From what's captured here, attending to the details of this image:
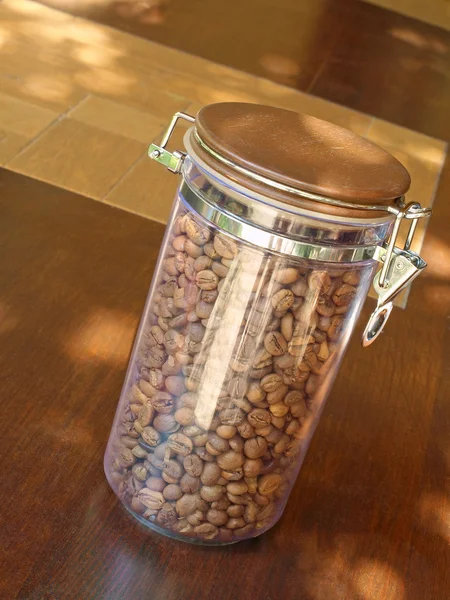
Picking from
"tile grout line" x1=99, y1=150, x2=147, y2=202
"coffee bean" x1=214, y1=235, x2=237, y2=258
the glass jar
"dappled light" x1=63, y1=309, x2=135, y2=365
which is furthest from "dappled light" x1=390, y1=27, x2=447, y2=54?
"coffee bean" x1=214, y1=235, x2=237, y2=258

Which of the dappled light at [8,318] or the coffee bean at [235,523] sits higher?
the coffee bean at [235,523]

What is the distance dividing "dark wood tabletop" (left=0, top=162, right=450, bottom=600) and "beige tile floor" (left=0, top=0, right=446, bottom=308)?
0.72 ft

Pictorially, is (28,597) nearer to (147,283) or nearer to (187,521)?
(187,521)

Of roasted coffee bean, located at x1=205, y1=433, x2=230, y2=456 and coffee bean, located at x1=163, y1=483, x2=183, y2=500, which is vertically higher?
roasted coffee bean, located at x1=205, y1=433, x2=230, y2=456

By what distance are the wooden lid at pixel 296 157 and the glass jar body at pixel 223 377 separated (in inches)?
2.8

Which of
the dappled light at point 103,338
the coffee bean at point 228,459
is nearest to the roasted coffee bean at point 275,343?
the coffee bean at point 228,459

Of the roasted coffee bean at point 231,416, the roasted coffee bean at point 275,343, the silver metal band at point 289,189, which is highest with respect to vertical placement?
the silver metal band at point 289,189

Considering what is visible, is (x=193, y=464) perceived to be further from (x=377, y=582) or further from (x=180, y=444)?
(x=377, y=582)

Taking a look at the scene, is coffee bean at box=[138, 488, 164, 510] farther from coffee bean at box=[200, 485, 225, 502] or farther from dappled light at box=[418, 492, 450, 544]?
dappled light at box=[418, 492, 450, 544]

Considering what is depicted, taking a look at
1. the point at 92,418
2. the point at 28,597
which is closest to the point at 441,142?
the point at 92,418

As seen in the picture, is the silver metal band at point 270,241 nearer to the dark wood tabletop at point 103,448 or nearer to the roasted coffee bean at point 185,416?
the roasted coffee bean at point 185,416

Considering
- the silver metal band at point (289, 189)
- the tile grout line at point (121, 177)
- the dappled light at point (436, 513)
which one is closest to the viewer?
the silver metal band at point (289, 189)

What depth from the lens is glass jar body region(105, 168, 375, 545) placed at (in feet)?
2.43

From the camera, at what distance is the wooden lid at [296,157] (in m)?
0.67
